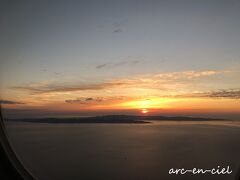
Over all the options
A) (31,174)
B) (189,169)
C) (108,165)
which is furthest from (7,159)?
(189,169)

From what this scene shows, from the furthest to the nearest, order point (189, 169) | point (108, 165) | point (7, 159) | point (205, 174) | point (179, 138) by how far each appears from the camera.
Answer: point (179, 138) → point (108, 165) → point (189, 169) → point (205, 174) → point (7, 159)

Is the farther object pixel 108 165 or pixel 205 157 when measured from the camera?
pixel 205 157

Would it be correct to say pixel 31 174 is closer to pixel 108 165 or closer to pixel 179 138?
pixel 108 165

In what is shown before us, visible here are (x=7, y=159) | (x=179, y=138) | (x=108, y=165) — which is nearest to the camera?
(x=7, y=159)

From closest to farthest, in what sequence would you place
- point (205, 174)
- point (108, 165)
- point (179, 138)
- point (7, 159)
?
1. point (7, 159)
2. point (205, 174)
3. point (108, 165)
4. point (179, 138)

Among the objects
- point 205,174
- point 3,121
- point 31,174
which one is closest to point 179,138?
point 205,174

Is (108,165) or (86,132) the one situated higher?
(86,132)

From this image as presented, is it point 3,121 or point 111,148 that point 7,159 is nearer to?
point 3,121

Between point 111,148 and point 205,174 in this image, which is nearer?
point 205,174

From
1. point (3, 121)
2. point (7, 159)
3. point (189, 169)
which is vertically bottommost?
point (189, 169)
